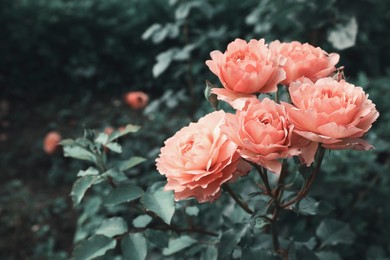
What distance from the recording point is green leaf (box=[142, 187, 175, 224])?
3.41ft

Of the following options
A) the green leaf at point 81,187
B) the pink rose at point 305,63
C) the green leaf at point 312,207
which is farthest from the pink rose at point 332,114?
the green leaf at point 81,187

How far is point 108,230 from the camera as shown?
118 centimetres

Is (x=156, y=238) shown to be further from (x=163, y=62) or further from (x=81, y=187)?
(x=163, y=62)

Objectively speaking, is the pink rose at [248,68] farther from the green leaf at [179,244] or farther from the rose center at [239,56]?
the green leaf at [179,244]

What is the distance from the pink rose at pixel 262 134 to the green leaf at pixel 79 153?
1.57 feet

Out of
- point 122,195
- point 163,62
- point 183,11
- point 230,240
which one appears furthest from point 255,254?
point 183,11

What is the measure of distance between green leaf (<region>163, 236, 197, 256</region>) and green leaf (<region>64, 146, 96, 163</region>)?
29 centimetres

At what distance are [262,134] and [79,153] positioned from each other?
0.56 m

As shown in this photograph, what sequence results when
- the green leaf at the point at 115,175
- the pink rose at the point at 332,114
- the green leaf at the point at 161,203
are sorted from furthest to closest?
the green leaf at the point at 115,175, the green leaf at the point at 161,203, the pink rose at the point at 332,114

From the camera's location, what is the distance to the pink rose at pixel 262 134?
836mm

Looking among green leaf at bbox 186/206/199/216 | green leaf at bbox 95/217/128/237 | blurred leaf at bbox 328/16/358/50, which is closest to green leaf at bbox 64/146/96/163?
green leaf at bbox 95/217/128/237

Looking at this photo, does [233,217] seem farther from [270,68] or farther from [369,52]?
[369,52]

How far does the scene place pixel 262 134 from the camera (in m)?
0.84

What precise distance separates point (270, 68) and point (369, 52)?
2416mm
